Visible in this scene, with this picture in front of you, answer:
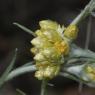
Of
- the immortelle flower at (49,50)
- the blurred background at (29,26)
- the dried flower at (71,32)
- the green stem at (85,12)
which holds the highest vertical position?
the blurred background at (29,26)

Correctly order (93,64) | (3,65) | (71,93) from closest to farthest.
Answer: (93,64)
(3,65)
(71,93)

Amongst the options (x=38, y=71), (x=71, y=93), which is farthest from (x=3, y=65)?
(x=38, y=71)

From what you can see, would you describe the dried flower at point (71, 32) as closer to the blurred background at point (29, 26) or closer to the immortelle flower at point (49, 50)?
the immortelle flower at point (49, 50)

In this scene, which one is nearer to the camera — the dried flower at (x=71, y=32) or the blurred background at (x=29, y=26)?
the dried flower at (x=71, y=32)

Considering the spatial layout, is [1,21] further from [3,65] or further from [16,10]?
[3,65]

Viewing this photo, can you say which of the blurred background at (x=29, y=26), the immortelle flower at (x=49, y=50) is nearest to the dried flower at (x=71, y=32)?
the immortelle flower at (x=49, y=50)

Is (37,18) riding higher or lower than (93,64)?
higher
